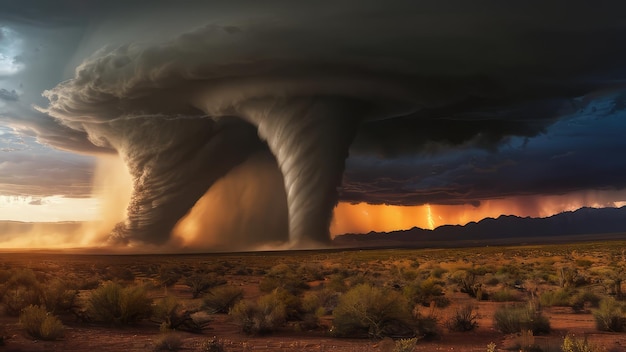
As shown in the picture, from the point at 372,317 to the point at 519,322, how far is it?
447 cm

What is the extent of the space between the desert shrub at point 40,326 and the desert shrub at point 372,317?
7.68 metres

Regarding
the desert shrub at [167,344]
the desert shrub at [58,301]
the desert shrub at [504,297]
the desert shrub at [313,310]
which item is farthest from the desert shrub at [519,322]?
the desert shrub at [58,301]

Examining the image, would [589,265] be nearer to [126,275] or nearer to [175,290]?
[175,290]

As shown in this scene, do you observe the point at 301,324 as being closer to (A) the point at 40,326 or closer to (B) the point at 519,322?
(B) the point at 519,322

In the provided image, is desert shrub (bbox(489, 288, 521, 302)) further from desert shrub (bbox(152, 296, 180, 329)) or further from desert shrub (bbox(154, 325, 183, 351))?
desert shrub (bbox(154, 325, 183, 351))

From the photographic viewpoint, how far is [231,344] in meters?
14.4

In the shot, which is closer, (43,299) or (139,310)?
(139,310)

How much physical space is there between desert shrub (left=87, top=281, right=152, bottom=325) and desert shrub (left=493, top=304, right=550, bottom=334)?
11.3 meters

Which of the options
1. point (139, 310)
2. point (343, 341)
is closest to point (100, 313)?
point (139, 310)

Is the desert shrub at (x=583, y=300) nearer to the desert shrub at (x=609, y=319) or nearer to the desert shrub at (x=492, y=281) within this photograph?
the desert shrub at (x=609, y=319)

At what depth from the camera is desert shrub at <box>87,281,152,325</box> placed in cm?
1772

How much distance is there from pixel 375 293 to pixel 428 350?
9.02 feet

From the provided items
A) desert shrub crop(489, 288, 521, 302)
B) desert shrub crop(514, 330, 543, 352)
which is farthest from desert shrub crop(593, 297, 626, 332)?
desert shrub crop(489, 288, 521, 302)

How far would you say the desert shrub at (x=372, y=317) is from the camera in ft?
51.4
